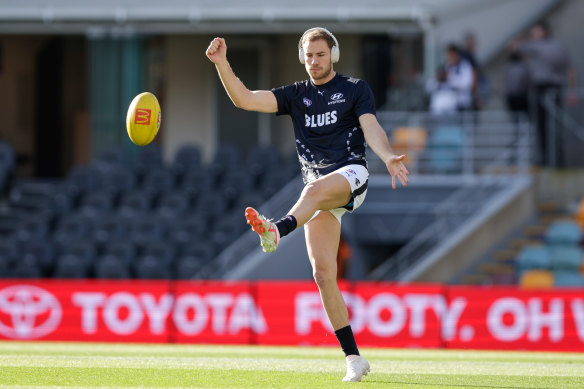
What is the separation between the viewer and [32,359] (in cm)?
912

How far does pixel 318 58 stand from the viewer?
304 inches

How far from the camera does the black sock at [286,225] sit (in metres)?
7.00

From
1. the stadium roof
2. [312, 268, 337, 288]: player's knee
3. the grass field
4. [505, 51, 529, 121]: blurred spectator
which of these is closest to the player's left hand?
[312, 268, 337, 288]: player's knee

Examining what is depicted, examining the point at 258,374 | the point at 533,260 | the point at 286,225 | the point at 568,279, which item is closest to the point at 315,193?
the point at 286,225

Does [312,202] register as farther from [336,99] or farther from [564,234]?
[564,234]

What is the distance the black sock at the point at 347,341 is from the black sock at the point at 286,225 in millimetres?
987

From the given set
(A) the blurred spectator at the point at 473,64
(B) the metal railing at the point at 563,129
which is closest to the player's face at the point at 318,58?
(A) the blurred spectator at the point at 473,64

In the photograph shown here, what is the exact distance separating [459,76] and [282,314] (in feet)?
17.3

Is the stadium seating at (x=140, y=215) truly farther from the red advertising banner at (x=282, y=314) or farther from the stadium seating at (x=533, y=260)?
the stadium seating at (x=533, y=260)

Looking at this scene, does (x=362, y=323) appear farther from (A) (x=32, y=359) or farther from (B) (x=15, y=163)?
(B) (x=15, y=163)

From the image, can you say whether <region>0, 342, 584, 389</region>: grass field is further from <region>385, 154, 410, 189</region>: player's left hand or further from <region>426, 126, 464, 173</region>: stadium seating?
<region>426, 126, 464, 173</region>: stadium seating

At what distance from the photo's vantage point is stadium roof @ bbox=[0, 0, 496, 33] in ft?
61.8

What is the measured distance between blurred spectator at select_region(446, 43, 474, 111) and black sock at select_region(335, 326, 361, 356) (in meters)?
10.2

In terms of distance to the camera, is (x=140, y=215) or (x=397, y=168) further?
(x=140, y=215)
